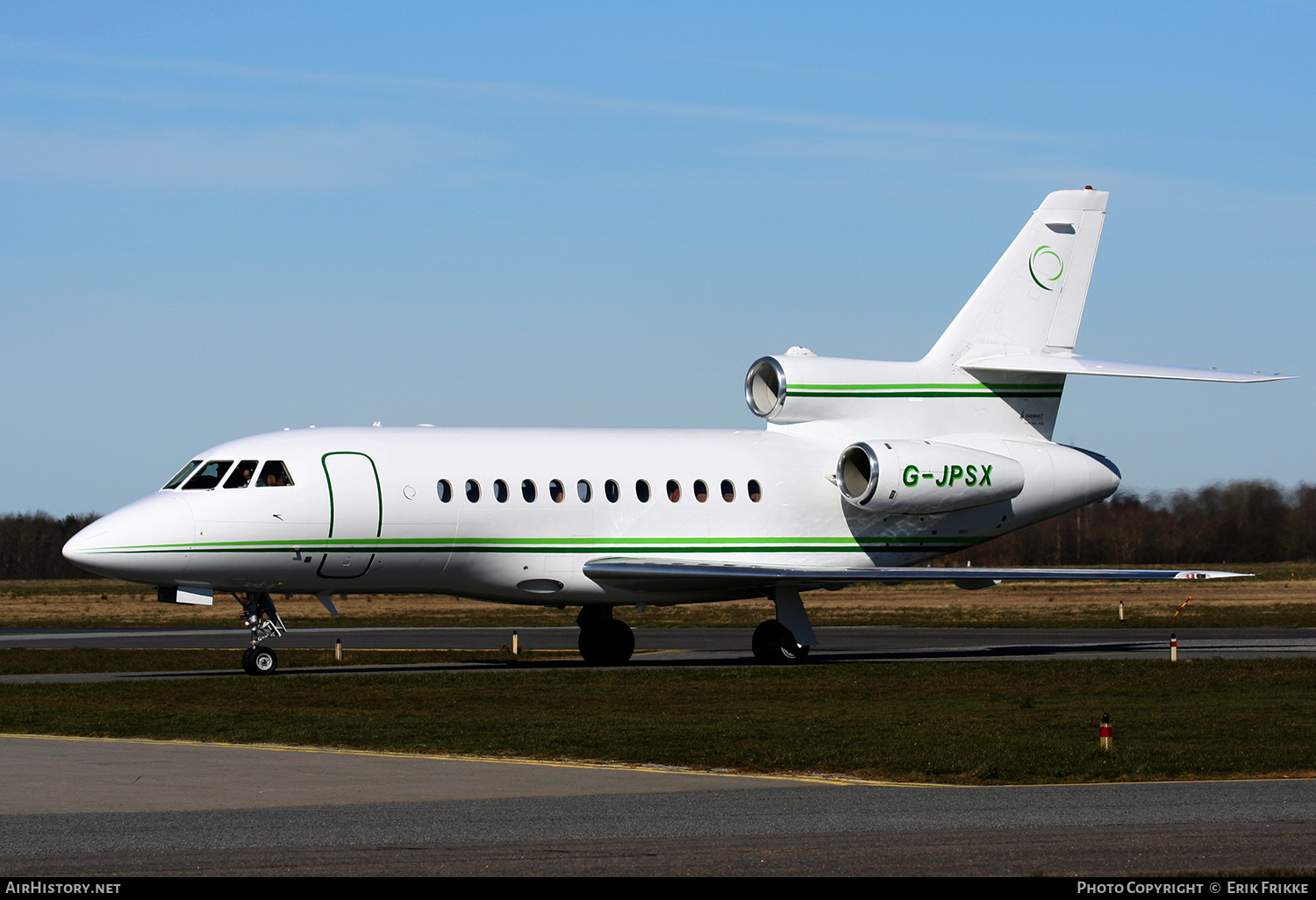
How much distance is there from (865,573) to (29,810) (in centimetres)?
2047

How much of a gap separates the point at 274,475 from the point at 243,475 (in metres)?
0.52

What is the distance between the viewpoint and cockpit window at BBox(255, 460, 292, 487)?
28156 millimetres

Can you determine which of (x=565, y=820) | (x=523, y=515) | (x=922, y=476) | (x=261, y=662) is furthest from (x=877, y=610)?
(x=565, y=820)

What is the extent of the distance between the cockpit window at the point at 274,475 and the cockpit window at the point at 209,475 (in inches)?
24.3

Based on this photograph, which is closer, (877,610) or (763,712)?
(763,712)

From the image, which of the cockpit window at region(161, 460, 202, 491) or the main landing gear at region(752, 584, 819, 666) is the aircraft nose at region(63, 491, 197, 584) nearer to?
the cockpit window at region(161, 460, 202, 491)

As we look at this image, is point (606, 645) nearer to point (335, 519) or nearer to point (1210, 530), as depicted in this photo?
point (335, 519)

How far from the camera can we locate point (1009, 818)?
1285 cm

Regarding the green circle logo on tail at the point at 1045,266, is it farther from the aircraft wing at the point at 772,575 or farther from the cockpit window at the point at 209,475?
the cockpit window at the point at 209,475

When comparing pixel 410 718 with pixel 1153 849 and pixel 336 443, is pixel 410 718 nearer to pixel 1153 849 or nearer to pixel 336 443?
pixel 336 443

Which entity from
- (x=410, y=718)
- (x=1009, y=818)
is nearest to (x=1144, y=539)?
(x=410, y=718)

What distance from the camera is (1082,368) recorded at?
33.4 metres

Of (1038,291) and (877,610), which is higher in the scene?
(1038,291)

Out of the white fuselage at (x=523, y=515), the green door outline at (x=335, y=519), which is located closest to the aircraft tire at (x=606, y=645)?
the white fuselage at (x=523, y=515)
